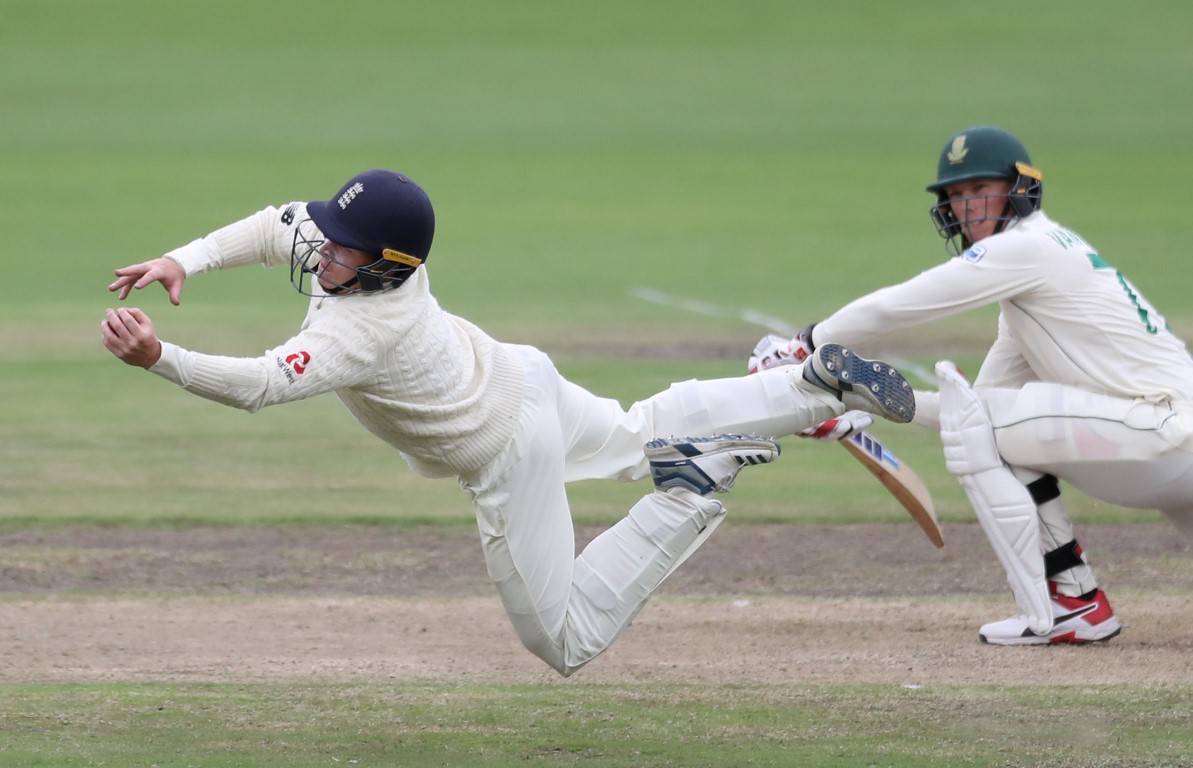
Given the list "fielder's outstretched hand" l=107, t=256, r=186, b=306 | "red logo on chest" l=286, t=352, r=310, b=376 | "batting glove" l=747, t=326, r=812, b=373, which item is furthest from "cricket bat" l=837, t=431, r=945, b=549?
"fielder's outstretched hand" l=107, t=256, r=186, b=306

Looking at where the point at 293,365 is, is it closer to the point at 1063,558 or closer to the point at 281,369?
the point at 281,369

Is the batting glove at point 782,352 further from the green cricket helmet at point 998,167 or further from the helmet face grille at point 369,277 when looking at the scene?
the helmet face grille at point 369,277

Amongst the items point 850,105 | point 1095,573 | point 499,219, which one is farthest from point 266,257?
point 850,105

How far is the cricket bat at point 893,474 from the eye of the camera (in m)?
6.56

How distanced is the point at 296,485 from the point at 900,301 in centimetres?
476

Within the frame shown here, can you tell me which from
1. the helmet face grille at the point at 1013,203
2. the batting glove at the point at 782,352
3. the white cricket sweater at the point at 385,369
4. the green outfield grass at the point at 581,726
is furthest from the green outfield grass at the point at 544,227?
the helmet face grille at the point at 1013,203

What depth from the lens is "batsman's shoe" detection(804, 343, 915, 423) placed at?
19.3 ft

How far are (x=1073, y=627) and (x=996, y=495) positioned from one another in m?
0.61

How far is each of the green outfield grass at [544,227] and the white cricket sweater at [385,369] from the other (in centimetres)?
95

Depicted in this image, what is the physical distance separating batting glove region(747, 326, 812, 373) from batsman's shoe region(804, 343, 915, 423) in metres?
0.53

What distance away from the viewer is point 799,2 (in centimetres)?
4578

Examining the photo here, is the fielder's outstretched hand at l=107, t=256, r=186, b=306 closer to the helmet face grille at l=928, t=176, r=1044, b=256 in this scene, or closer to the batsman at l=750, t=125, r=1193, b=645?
the batsman at l=750, t=125, r=1193, b=645

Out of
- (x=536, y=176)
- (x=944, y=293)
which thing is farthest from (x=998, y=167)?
(x=536, y=176)

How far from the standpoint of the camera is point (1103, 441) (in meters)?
6.23
